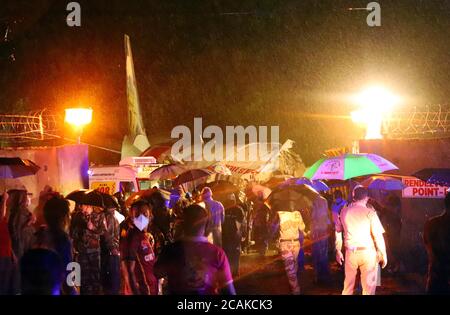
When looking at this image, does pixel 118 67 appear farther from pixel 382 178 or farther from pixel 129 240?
pixel 129 240

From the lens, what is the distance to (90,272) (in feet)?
30.6

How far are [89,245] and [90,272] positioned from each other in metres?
0.43

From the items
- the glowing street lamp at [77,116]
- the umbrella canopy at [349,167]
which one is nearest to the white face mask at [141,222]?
the umbrella canopy at [349,167]

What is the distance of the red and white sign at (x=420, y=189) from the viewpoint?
1277cm

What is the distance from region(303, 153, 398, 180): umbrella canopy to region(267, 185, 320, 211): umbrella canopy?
0.42 meters

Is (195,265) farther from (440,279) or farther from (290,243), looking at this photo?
(290,243)

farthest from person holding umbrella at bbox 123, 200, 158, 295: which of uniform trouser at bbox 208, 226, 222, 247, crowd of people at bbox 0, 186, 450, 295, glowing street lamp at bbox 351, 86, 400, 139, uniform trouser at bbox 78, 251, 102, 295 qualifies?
glowing street lamp at bbox 351, 86, 400, 139

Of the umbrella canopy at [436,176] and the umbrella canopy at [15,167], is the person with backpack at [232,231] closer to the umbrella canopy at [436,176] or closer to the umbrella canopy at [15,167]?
the umbrella canopy at [436,176]

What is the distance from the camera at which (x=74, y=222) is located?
9.55 m

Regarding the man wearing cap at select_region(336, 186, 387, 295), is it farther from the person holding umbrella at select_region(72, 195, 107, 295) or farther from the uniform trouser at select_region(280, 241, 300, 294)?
the person holding umbrella at select_region(72, 195, 107, 295)

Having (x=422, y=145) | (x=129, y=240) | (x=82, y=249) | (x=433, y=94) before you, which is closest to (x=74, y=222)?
(x=82, y=249)

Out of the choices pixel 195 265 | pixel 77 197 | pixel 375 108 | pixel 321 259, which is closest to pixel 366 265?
pixel 321 259

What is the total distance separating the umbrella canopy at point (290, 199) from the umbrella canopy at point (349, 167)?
0.42 m
